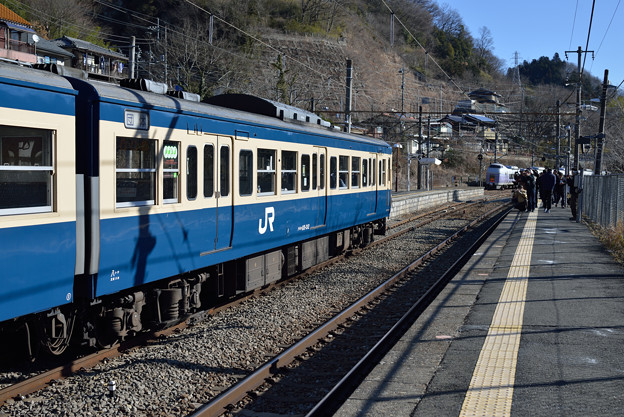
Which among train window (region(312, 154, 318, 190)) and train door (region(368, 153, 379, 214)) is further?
train door (region(368, 153, 379, 214))

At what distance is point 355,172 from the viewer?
15.7m

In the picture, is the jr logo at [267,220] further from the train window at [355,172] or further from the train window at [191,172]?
the train window at [355,172]

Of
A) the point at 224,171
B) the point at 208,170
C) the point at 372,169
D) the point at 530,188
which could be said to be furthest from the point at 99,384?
the point at 530,188

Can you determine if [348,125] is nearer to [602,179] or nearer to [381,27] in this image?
[602,179]

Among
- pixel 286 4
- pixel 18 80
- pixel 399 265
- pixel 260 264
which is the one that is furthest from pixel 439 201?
pixel 286 4

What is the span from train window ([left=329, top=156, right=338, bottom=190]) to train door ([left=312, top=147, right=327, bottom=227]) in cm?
34

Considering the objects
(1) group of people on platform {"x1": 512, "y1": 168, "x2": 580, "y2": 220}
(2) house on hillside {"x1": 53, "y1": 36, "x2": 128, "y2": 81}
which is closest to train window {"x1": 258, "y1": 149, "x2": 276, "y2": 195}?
(1) group of people on platform {"x1": 512, "y1": 168, "x2": 580, "y2": 220}

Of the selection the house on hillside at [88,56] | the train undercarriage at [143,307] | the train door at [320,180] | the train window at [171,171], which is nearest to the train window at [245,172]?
the train undercarriage at [143,307]

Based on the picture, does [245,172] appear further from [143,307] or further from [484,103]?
[484,103]

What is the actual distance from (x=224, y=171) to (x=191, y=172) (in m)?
0.89

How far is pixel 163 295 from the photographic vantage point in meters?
8.44

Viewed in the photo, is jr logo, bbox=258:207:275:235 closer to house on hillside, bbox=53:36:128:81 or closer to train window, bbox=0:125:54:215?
train window, bbox=0:125:54:215

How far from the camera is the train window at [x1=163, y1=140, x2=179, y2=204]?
795 cm

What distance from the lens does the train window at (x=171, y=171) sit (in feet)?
26.1
